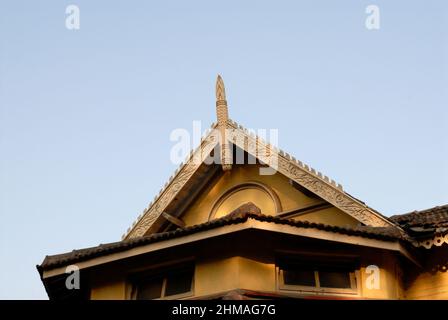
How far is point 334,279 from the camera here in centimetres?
1611

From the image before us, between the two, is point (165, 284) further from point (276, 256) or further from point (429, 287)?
point (429, 287)

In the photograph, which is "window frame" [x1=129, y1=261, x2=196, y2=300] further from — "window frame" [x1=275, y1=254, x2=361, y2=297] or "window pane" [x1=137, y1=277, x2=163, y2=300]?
"window frame" [x1=275, y1=254, x2=361, y2=297]

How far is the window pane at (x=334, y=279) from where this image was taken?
16016 mm

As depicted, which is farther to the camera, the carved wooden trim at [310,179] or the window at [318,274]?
the carved wooden trim at [310,179]

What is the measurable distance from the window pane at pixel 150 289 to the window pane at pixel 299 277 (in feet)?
8.16

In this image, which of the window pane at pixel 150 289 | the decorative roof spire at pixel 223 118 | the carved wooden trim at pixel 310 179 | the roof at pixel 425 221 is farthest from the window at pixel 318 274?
the decorative roof spire at pixel 223 118

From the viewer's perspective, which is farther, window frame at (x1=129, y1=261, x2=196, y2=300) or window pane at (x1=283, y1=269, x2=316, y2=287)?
window frame at (x1=129, y1=261, x2=196, y2=300)

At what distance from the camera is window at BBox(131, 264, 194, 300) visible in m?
16.2

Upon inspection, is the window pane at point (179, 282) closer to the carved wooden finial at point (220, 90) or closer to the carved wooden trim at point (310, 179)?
the carved wooden trim at point (310, 179)

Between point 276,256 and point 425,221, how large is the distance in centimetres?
313

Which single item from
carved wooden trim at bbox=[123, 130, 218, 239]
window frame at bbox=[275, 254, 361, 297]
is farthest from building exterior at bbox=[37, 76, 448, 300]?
carved wooden trim at bbox=[123, 130, 218, 239]

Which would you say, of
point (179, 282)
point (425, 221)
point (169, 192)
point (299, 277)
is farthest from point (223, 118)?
point (425, 221)

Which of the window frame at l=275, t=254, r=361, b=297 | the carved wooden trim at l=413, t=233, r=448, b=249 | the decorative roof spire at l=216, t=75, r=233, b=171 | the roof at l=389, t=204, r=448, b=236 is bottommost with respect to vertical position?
the window frame at l=275, t=254, r=361, b=297
